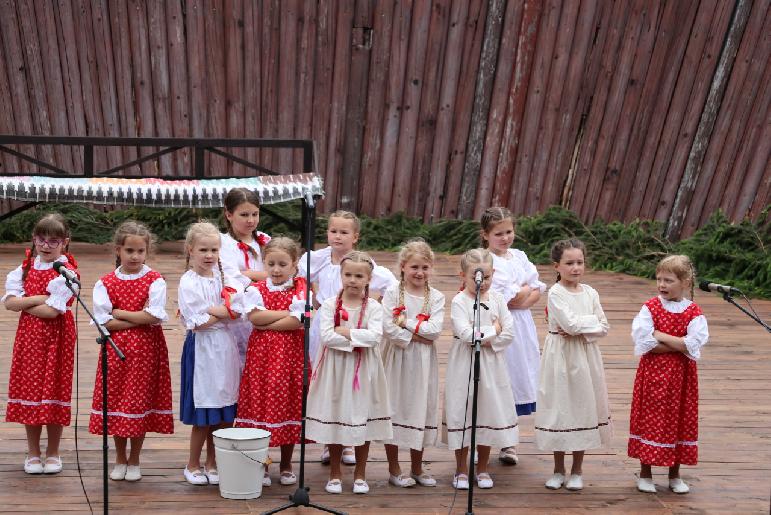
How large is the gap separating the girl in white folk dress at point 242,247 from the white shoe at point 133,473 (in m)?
0.70

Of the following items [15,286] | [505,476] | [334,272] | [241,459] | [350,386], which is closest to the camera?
[241,459]

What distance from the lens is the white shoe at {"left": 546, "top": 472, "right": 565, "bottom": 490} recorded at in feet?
18.5

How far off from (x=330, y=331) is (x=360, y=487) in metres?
0.73

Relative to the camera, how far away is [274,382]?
550 cm

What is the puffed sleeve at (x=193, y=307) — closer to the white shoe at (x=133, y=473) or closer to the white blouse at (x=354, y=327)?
the white blouse at (x=354, y=327)

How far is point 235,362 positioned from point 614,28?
7.07 metres

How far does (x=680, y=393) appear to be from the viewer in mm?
5605

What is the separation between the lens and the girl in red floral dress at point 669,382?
5.59 m

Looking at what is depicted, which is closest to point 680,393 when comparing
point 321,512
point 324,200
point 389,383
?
point 389,383

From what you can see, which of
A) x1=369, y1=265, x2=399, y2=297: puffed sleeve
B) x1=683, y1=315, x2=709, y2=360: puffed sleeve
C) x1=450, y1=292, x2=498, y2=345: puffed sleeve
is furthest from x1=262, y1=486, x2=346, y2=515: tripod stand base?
x1=683, y1=315, x2=709, y2=360: puffed sleeve

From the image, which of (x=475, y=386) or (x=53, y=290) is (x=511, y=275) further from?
(x=53, y=290)

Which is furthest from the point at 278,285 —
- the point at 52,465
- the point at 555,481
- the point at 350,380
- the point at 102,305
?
the point at 555,481

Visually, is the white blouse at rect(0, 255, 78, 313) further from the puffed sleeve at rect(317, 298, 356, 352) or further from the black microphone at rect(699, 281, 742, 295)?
the black microphone at rect(699, 281, 742, 295)

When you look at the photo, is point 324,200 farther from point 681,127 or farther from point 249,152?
point 681,127
